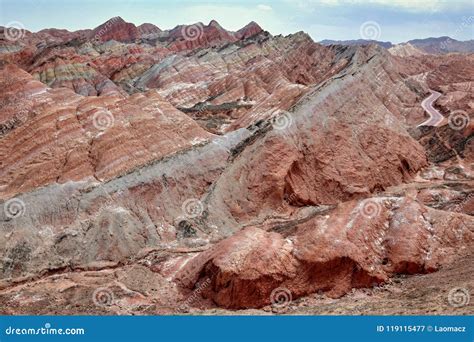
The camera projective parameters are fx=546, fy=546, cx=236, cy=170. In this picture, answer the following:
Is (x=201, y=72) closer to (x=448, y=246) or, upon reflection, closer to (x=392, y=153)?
(x=392, y=153)

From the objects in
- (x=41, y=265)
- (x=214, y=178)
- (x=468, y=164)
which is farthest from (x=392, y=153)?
(x=41, y=265)

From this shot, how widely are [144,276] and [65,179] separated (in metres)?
11.9

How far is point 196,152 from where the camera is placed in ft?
118
